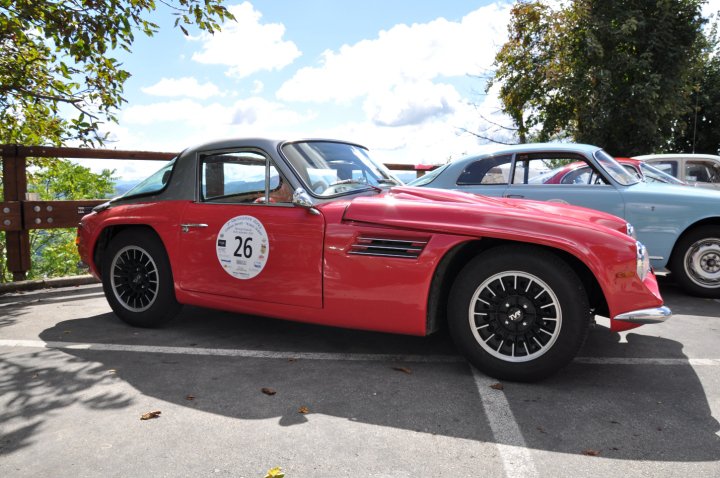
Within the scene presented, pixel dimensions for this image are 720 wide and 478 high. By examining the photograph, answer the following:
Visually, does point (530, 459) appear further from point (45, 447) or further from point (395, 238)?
point (45, 447)

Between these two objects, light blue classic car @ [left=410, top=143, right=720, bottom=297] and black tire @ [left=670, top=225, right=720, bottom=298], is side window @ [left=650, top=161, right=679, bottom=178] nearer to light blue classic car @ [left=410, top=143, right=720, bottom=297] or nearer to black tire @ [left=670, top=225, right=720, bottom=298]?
light blue classic car @ [left=410, top=143, right=720, bottom=297]

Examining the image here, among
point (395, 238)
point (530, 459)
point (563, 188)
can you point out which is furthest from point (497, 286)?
point (563, 188)

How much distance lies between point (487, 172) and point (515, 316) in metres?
3.60

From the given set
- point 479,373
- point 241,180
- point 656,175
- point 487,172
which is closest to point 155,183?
point 241,180

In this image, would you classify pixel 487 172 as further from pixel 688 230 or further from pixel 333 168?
pixel 333 168

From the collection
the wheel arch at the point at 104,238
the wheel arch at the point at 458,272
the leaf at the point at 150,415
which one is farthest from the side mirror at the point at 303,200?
the wheel arch at the point at 104,238

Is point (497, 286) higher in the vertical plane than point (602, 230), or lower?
lower

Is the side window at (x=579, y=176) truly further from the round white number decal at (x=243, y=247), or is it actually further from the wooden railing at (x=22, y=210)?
the wooden railing at (x=22, y=210)

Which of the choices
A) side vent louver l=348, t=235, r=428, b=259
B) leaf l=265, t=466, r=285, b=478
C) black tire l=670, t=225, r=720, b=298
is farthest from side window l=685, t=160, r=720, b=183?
leaf l=265, t=466, r=285, b=478

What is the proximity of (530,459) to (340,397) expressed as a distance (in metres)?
1.15

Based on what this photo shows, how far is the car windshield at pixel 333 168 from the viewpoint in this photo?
162 inches

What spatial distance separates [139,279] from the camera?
4836mm

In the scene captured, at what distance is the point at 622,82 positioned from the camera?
19859mm

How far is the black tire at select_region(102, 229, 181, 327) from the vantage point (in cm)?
469
